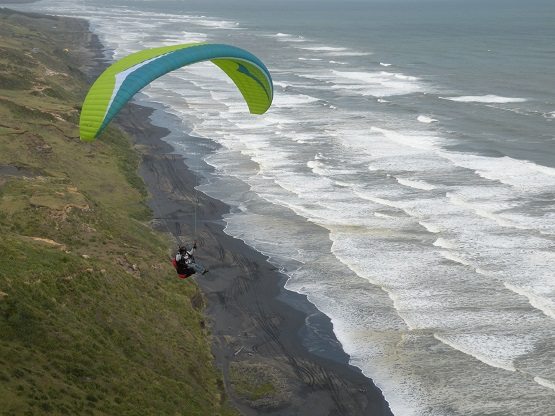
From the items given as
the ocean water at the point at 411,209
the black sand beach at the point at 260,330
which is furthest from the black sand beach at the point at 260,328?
the ocean water at the point at 411,209

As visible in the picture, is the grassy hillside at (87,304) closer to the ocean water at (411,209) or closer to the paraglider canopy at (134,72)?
the paraglider canopy at (134,72)

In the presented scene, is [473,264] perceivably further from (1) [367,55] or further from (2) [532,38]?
(2) [532,38]

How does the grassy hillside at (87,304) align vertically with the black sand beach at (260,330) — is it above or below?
above

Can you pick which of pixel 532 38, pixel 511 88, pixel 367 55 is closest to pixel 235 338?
pixel 511 88

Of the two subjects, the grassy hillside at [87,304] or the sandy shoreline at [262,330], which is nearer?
the grassy hillside at [87,304]

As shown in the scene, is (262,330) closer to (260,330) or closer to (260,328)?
(260,330)

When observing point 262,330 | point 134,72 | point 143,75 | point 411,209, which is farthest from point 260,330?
point 411,209
